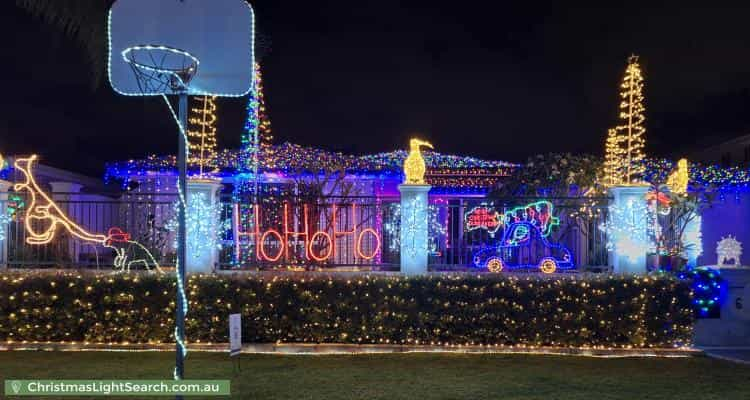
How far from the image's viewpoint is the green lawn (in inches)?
252

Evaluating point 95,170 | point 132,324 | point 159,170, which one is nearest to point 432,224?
point 132,324

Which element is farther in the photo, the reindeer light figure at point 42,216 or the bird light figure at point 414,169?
the bird light figure at point 414,169

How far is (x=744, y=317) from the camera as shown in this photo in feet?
31.5

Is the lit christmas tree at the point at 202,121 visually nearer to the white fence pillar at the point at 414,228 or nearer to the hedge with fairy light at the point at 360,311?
the hedge with fairy light at the point at 360,311

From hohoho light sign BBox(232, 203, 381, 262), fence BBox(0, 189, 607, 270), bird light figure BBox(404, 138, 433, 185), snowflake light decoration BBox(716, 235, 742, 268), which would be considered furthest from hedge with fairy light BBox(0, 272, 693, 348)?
snowflake light decoration BBox(716, 235, 742, 268)

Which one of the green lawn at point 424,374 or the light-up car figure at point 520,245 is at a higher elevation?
the light-up car figure at point 520,245

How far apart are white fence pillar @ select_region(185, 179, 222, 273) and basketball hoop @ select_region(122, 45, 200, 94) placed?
375cm

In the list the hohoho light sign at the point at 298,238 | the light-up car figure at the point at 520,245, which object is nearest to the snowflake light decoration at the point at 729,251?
the light-up car figure at the point at 520,245

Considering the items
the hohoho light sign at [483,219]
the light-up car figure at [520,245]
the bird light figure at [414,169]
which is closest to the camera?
the bird light figure at [414,169]

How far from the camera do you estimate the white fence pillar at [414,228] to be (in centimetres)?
933

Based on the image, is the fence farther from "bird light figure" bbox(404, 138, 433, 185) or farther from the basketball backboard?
the basketball backboard

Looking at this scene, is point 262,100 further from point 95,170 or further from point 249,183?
point 95,170

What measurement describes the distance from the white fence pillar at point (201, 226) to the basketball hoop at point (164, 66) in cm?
375

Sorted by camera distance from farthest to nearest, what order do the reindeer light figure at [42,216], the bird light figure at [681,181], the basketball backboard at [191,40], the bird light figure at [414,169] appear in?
1. the bird light figure at [681,181]
2. the bird light figure at [414,169]
3. the reindeer light figure at [42,216]
4. the basketball backboard at [191,40]
